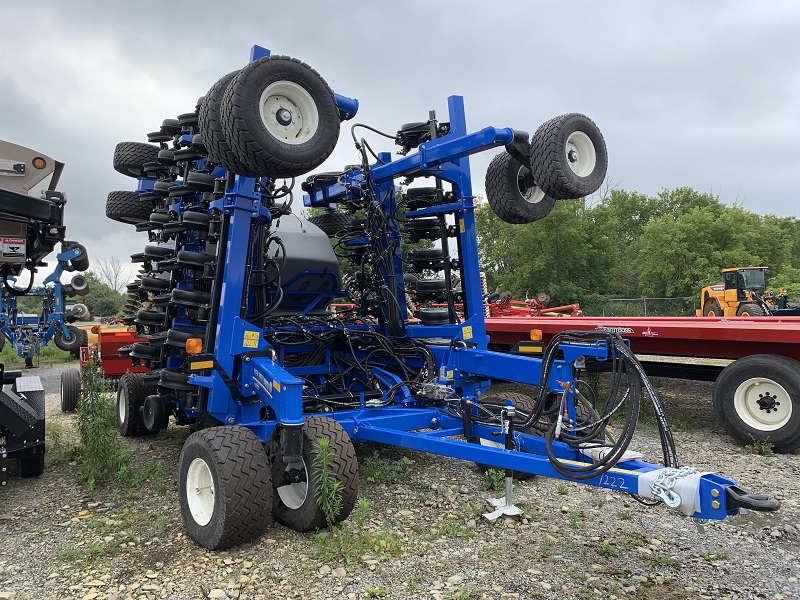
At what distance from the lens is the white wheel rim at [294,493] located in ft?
13.6

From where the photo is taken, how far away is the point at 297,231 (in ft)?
20.4

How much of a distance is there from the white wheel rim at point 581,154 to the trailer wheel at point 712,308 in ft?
65.3

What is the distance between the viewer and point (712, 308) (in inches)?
901

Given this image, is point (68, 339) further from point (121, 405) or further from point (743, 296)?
Answer: point (743, 296)

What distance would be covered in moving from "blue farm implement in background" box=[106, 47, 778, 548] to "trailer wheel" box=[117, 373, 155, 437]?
2 centimetres

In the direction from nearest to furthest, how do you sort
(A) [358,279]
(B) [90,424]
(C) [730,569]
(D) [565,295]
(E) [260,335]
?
(C) [730,569] → (E) [260,335] → (B) [90,424] → (A) [358,279] → (D) [565,295]

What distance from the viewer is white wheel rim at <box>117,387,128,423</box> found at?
725 centimetres

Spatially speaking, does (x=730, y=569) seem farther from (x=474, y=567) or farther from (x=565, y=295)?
(x=565, y=295)

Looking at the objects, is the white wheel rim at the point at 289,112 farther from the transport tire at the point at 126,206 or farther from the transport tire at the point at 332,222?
the transport tire at the point at 126,206

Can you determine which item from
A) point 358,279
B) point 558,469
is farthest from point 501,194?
point 558,469

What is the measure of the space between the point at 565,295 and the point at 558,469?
1239 inches

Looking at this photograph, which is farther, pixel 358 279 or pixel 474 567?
Answer: pixel 358 279

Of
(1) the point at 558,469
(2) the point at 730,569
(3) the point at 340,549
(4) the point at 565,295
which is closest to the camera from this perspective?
(1) the point at 558,469

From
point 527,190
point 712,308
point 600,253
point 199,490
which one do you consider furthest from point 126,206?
point 600,253
